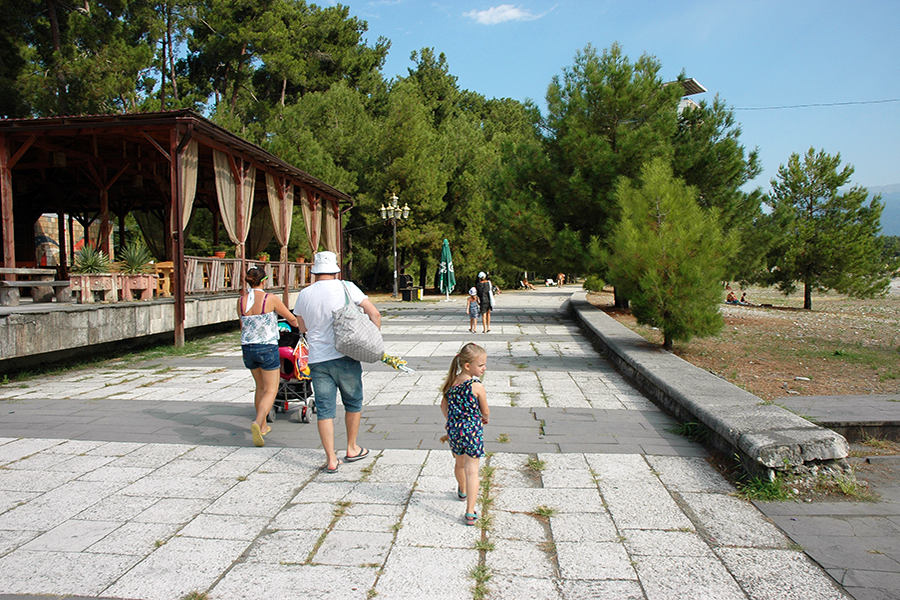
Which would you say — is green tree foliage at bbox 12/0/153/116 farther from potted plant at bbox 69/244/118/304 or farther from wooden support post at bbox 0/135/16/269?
potted plant at bbox 69/244/118/304

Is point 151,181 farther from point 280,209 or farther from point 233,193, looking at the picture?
point 233,193

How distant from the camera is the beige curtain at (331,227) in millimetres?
20250

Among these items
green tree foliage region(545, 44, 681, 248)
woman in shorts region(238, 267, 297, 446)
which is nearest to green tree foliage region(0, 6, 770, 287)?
green tree foliage region(545, 44, 681, 248)

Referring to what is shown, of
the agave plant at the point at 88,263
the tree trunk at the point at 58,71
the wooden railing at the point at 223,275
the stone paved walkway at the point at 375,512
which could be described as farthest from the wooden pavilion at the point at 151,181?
the stone paved walkway at the point at 375,512

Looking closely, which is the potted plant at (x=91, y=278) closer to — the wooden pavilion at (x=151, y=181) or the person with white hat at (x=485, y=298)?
the wooden pavilion at (x=151, y=181)

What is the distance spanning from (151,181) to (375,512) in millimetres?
15337

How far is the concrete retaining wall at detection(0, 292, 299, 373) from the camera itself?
7152 mm

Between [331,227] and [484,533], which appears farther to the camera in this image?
[331,227]

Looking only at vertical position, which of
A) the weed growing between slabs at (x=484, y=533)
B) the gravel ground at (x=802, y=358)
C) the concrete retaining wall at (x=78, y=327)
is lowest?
the weed growing between slabs at (x=484, y=533)

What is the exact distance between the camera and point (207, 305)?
11.6m

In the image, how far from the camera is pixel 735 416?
4281 millimetres

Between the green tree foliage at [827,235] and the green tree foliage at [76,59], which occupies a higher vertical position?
the green tree foliage at [76,59]

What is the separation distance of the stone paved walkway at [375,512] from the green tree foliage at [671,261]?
255cm

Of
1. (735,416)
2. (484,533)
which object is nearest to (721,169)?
(735,416)
